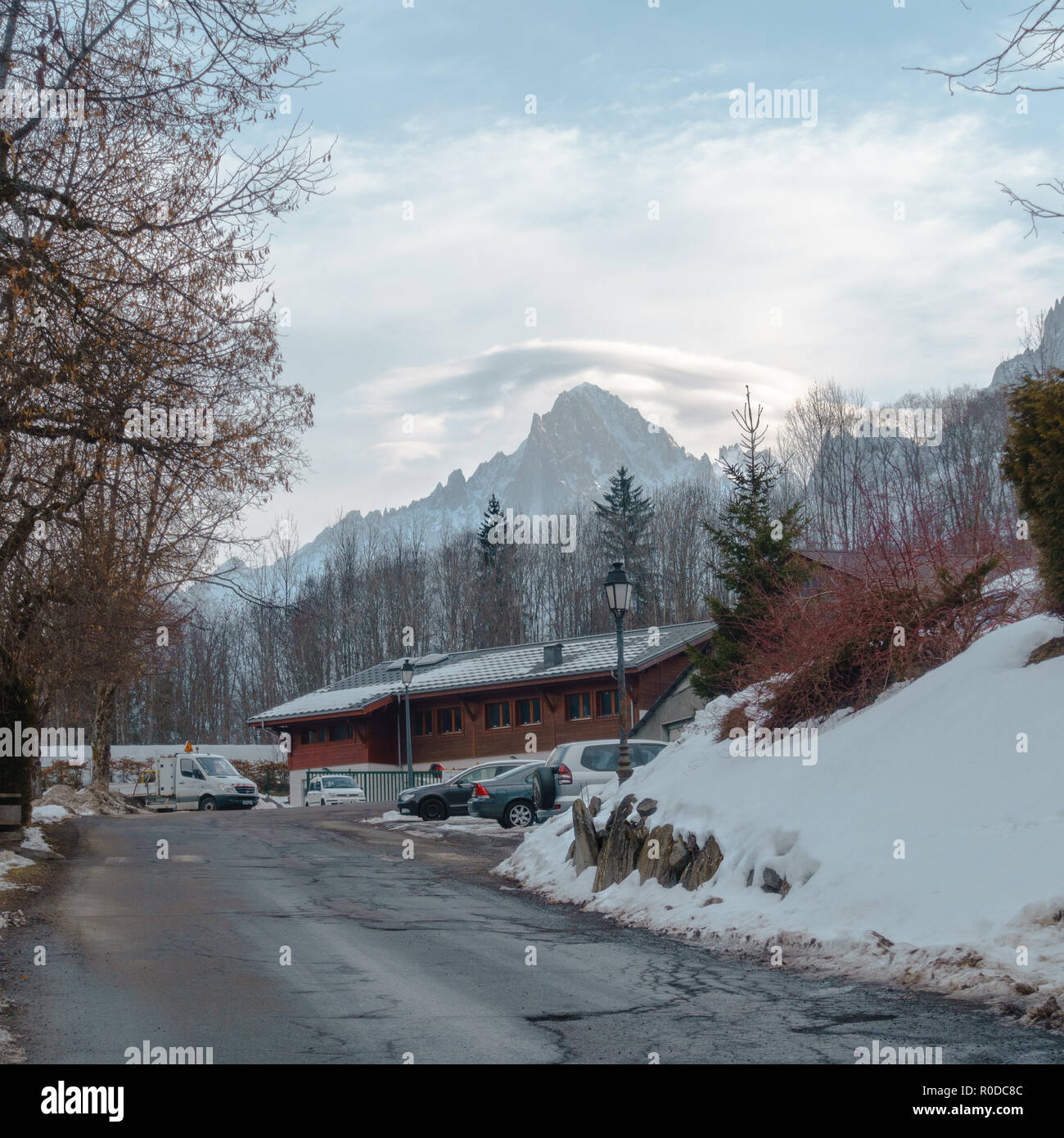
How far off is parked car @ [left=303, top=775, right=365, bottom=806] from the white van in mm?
2092

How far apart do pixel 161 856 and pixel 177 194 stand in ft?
38.8

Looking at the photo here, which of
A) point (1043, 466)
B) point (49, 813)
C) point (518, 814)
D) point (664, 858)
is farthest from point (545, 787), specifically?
point (1043, 466)

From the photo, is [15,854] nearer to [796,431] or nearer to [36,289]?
[36,289]

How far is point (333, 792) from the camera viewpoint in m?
41.4

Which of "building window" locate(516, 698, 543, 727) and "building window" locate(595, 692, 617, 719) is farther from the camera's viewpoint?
"building window" locate(516, 698, 543, 727)

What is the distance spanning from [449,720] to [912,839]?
39242 millimetres

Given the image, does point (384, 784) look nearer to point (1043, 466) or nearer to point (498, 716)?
point (498, 716)

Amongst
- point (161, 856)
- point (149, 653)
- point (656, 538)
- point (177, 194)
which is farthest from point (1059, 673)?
point (656, 538)

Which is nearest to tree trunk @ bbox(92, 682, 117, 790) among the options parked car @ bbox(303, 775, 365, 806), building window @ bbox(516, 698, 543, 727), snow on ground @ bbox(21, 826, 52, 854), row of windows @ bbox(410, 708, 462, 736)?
parked car @ bbox(303, 775, 365, 806)

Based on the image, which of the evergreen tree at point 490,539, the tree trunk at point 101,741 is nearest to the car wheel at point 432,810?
the tree trunk at point 101,741

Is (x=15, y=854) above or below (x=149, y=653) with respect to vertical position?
below

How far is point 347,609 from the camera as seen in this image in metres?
79.8

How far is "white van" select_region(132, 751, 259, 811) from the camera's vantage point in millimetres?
41406

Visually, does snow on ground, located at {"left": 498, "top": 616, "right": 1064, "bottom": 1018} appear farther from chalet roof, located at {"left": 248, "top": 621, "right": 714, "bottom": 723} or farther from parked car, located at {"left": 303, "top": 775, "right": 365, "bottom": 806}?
parked car, located at {"left": 303, "top": 775, "right": 365, "bottom": 806}
